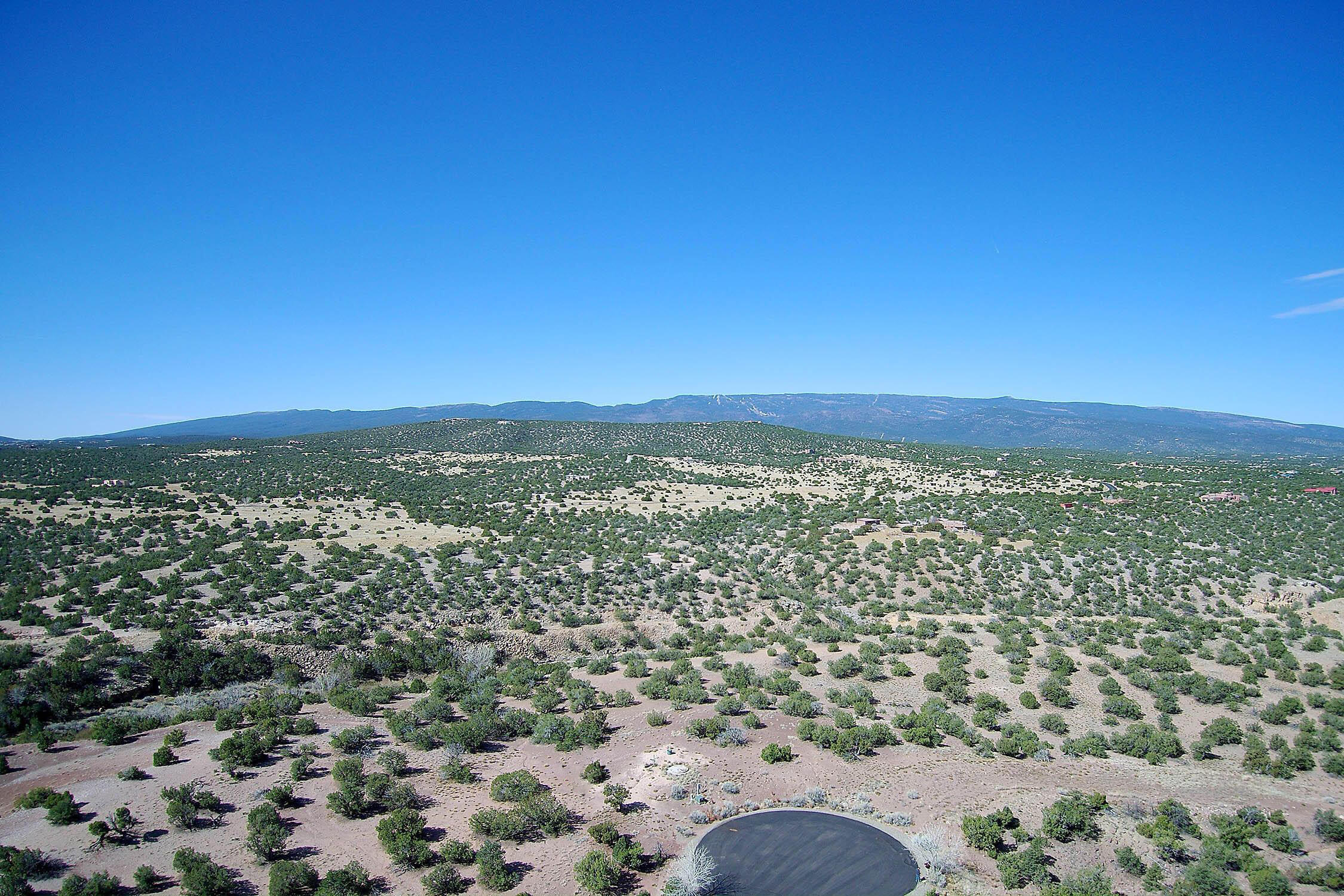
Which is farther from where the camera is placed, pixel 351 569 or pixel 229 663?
pixel 351 569

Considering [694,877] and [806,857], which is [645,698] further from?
[694,877]

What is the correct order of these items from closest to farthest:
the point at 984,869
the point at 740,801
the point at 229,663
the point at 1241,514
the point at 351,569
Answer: the point at 984,869 < the point at 740,801 < the point at 229,663 < the point at 351,569 < the point at 1241,514

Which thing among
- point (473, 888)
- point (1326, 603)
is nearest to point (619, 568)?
point (473, 888)

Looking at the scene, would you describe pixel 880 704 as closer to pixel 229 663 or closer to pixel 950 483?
pixel 229 663

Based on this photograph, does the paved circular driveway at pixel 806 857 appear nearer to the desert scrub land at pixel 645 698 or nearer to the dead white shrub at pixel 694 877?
the dead white shrub at pixel 694 877

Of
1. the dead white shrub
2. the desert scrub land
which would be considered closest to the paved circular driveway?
the dead white shrub

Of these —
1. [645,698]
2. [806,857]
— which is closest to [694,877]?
[806,857]
